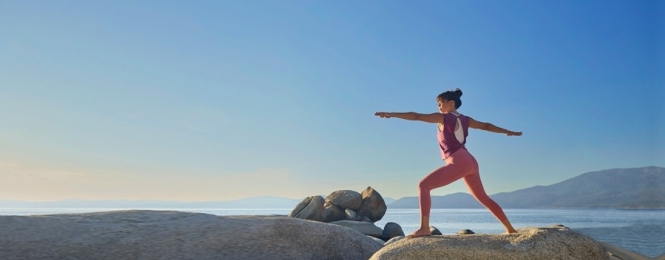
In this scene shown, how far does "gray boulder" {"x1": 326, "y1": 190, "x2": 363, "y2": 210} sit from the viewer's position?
3189 cm

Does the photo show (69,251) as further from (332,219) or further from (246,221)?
(332,219)

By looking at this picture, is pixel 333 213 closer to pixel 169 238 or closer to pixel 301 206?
pixel 301 206

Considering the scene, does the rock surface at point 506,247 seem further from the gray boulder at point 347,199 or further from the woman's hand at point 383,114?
the gray boulder at point 347,199

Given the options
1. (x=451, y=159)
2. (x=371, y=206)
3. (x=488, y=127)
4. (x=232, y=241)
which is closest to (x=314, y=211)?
(x=371, y=206)

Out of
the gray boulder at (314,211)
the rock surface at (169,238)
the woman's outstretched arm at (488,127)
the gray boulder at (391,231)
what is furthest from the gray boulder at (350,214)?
the woman's outstretched arm at (488,127)

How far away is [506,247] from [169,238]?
379 cm

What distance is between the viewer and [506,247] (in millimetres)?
5199

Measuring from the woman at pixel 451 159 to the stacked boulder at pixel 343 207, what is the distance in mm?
24350

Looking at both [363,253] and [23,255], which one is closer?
[23,255]

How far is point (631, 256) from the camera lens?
8.01 metres

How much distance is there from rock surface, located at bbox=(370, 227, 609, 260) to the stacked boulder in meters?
24.8

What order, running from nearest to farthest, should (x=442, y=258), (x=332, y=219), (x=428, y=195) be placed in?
(x=442, y=258)
(x=428, y=195)
(x=332, y=219)

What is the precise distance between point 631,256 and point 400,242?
464 centimetres

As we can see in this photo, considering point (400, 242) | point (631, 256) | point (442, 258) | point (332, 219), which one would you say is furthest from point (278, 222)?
point (332, 219)
